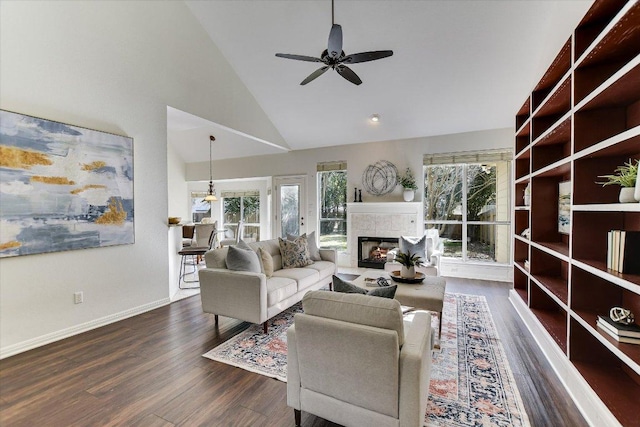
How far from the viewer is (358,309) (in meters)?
1.58

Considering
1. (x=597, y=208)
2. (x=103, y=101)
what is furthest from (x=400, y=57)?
(x=103, y=101)

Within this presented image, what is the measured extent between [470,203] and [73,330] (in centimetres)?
620

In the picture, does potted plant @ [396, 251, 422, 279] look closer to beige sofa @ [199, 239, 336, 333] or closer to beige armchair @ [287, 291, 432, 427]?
beige sofa @ [199, 239, 336, 333]

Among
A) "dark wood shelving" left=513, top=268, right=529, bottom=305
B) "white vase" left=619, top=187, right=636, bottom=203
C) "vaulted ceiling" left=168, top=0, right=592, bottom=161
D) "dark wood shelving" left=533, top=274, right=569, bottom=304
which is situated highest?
"vaulted ceiling" left=168, top=0, right=592, bottom=161

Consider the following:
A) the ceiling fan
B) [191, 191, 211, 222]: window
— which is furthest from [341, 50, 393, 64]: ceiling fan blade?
[191, 191, 211, 222]: window

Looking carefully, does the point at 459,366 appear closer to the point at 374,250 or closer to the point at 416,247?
the point at 416,247

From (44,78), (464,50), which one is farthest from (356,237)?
(44,78)

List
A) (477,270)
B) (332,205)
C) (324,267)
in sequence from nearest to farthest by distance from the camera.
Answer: (324,267)
(477,270)
(332,205)

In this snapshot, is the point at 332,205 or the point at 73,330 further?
the point at 332,205

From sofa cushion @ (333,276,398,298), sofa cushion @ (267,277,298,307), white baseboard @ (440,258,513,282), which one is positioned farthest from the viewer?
white baseboard @ (440,258,513,282)

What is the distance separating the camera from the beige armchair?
1479 mm

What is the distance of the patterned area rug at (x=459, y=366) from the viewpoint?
191 cm

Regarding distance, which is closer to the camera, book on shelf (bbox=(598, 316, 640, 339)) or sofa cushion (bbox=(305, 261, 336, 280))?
book on shelf (bbox=(598, 316, 640, 339))

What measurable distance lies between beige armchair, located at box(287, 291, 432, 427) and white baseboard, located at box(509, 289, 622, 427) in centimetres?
110
